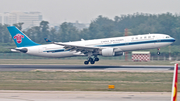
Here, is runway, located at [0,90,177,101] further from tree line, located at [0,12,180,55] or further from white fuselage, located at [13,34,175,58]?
tree line, located at [0,12,180,55]

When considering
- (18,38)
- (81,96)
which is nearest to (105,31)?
(18,38)

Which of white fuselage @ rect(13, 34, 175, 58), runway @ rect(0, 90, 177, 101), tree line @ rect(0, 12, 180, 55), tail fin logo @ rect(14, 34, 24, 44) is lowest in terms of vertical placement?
runway @ rect(0, 90, 177, 101)

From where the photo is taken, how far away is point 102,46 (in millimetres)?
39250

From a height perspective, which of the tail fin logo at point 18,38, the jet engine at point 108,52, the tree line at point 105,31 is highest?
the tree line at point 105,31

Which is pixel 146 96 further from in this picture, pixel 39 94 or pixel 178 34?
pixel 178 34

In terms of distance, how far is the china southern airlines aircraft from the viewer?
1494 inches

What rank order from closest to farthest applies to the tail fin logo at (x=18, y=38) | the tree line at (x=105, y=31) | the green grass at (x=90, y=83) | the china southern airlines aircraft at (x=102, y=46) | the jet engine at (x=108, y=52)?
1. the green grass at (x=90, y=83)
2. the jet engine at (x=108, y=52)
3. the china southern airlines aircraft at (x=102, y=46)
4. the tail fin logo at (x=18, y=38)
5. the tree line at (x=105, y=31)

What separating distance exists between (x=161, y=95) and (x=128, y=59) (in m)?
38.4

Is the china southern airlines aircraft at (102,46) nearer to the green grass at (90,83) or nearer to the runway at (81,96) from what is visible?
the green grass at (90,83)

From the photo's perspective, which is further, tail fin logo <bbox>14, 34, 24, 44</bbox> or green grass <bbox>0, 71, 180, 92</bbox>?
tail fin logo <bbox>14, 34, 24, 44</bbox>

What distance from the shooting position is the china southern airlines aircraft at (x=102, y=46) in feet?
124

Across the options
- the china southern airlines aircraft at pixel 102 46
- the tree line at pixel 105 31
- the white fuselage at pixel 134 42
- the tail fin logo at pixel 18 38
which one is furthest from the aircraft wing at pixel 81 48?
the tree line at pixel 105 31

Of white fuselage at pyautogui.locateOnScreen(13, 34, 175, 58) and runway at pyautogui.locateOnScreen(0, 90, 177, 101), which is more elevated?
white fuselage at pyautogui.locateOnScreen(13, 34, 175, 58)

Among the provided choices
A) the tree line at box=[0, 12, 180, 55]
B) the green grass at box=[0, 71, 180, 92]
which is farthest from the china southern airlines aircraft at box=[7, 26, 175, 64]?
the tree line at box=[0, 12, 180, 55]
